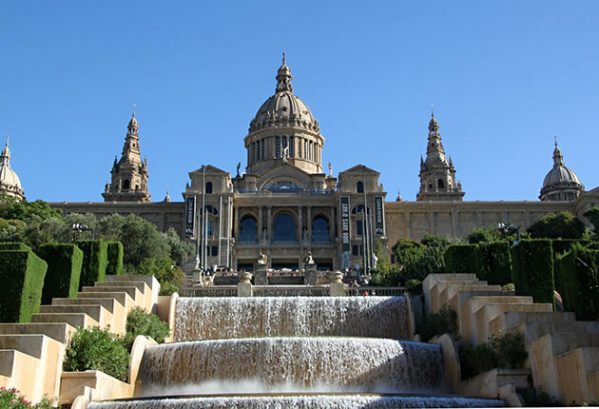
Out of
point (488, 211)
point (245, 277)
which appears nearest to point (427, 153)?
point (488, 211)

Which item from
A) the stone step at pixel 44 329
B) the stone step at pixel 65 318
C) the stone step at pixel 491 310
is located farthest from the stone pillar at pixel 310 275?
the stone step at pixel 44 329

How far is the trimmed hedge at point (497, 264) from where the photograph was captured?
3131 cm

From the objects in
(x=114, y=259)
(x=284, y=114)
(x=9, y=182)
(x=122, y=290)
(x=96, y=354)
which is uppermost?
(x=284, y=114)

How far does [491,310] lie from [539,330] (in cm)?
208

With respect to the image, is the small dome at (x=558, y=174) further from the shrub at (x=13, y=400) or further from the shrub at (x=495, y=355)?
the shrub at (x=13, y=400)

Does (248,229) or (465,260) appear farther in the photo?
(248,229)

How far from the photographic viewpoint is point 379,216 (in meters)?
75.1

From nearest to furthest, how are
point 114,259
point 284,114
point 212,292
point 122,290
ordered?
point 122,290 < point 114,259 < point 212,292 < point 284,114

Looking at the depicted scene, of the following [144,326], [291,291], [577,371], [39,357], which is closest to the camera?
[577,371]

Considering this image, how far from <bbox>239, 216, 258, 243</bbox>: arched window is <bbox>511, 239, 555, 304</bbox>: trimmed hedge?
164 feet

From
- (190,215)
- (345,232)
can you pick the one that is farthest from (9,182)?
(345,232)

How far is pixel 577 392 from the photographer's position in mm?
17703

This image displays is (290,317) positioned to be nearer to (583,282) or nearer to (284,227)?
(583,282)

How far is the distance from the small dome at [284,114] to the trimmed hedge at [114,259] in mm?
61708
